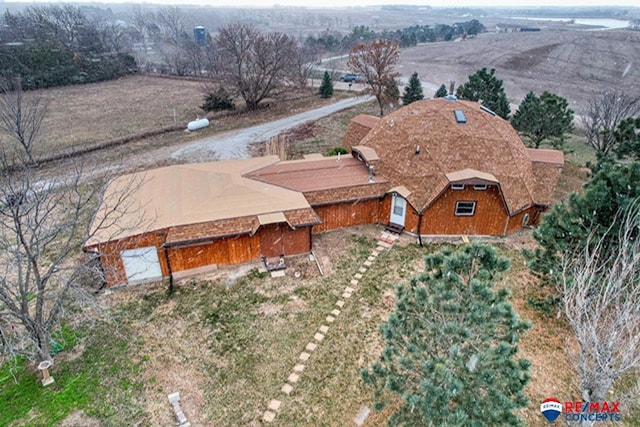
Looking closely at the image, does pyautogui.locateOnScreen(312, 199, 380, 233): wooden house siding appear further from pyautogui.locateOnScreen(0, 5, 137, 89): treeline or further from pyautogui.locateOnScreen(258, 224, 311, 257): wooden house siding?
pyautogui.locateOnScreen(0, 5, 137, 89): treeline

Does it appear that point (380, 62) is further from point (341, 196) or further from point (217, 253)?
point (217, 253)

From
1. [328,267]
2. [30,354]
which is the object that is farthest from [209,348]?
[328,267]

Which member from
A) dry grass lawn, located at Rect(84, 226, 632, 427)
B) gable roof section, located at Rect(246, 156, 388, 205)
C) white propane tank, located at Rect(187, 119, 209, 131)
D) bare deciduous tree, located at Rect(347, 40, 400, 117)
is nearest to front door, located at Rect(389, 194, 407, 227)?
gable roof section, located at Rect(246, 156, 388, 205)

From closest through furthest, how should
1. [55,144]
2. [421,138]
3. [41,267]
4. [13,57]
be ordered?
[41,267], [421,138], [55,144], [13,57]

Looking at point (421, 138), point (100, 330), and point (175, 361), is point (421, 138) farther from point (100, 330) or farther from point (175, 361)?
point (100, 330)

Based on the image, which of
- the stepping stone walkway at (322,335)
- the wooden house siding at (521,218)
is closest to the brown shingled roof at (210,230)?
the stepping stone walkway at (322,335)

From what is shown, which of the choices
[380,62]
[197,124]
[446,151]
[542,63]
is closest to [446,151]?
[446,151]

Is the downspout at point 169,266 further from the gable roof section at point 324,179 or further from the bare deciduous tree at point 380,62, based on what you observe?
the bare deciduous tree at point 380,62
